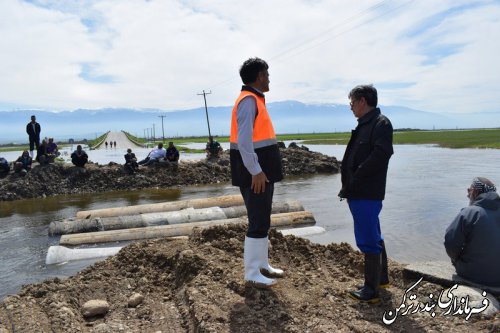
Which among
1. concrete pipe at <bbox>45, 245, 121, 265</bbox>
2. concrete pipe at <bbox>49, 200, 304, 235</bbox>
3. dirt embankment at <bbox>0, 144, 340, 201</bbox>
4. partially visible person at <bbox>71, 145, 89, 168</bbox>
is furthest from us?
partially visible person at <bbox>71, 145, 89, 168</bbox>

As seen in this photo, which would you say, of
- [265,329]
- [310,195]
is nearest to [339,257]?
[265,329]

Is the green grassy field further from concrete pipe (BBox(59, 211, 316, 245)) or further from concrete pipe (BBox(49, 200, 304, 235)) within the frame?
concrete pipe (BBox(59, 211, 316, 245))

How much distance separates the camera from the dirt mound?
4023 mm

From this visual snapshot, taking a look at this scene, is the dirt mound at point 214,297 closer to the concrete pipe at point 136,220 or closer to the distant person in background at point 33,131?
the concrete pipe at point 136,220

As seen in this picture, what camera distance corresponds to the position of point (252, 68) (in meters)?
4.63

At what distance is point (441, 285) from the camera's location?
4898 millimetres

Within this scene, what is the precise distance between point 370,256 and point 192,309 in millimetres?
1884

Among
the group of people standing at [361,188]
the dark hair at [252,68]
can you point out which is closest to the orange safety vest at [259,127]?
the group of people standing at [361,188]

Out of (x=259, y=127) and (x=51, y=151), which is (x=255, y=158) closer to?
(x=259, y=127)

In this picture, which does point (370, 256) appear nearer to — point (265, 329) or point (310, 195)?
point (265, 329)

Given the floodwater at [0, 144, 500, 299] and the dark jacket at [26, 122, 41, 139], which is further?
the dark jacket at [26, 122, 41, 139]

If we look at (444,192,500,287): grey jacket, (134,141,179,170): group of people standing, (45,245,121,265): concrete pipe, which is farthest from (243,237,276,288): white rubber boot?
(134,141,179,170): group of people standing

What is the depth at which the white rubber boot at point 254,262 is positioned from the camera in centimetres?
459

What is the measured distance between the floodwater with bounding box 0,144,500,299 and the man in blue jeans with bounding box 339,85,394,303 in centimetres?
388
